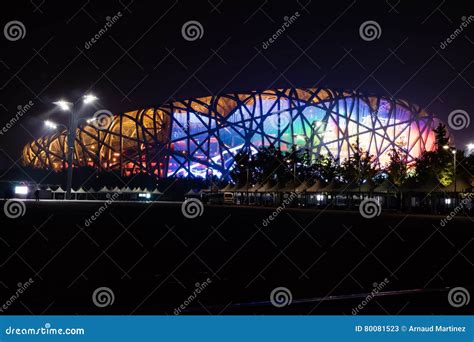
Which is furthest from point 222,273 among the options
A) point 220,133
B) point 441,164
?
point 220,133

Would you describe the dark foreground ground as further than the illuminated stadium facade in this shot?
No

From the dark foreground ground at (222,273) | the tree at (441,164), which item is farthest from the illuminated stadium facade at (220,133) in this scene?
the dark foreground ground at (222,273)

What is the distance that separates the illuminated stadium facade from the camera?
104m

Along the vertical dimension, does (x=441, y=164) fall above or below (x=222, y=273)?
above

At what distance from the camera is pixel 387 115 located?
11512cm

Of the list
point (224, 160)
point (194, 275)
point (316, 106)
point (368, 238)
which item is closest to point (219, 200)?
point (224, 160)

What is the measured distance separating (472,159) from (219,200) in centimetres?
3185

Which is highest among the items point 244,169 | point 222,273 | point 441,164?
point 244,169

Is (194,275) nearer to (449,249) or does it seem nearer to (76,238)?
(76,238)

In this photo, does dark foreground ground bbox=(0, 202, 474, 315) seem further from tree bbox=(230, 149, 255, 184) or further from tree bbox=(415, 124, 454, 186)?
tree bbox=(230, 149, 255, 184)

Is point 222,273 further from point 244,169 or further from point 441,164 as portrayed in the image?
point 244,169

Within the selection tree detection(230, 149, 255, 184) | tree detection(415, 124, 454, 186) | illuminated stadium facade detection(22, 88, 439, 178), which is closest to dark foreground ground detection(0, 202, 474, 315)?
tree detection(415, 124, 454, 186)

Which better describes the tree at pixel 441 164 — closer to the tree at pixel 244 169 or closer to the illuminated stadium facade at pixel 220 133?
the tree at pixel 244 169

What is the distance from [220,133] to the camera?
346 ft
